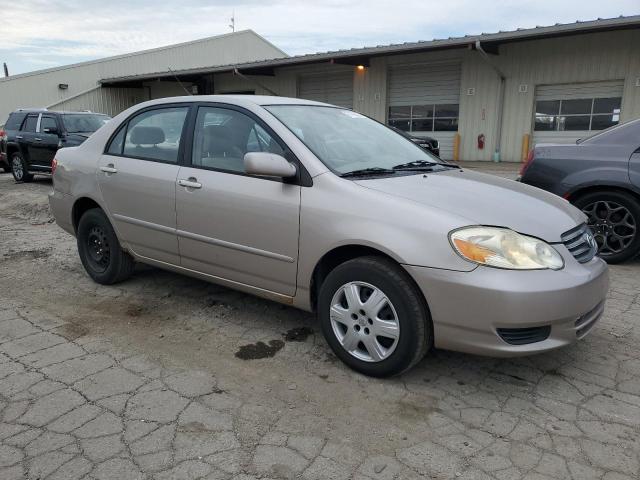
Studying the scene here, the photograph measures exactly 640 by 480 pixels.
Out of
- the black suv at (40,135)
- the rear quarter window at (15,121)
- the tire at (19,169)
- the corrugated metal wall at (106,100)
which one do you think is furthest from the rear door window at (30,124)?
the corrugated metal wall at (106,100)

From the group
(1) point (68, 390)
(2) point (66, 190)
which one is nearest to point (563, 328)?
(1) point (68, 390)

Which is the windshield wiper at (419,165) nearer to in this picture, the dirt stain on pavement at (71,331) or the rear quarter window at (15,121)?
the dirt stain on pavement at (71,331)

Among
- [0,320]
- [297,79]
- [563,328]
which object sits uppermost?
[297,79]

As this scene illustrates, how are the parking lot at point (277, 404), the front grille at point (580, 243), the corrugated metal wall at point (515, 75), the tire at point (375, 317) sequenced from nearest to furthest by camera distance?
the parking lot at point (277, 404) < the tire at point (375, 317) < the front grille at point (580, 243) < the corrugated metal wall at point (515, 75)

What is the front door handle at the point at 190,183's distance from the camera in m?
3.70

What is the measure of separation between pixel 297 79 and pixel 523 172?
56.1 feet

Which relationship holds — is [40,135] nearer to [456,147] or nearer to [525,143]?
[456,147]

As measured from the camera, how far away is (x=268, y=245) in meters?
3.36

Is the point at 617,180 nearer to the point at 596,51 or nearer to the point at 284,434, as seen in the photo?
the point at 284,434

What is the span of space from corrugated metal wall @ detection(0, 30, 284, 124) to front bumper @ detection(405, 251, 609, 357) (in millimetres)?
26873

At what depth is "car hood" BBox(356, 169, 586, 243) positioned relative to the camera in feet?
9.30

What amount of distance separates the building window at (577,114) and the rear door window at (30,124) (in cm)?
1392

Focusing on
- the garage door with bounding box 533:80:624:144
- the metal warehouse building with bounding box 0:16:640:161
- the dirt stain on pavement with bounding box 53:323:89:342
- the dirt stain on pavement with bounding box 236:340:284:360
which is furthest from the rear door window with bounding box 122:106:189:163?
the garage door with bounding box 533:80:624:144

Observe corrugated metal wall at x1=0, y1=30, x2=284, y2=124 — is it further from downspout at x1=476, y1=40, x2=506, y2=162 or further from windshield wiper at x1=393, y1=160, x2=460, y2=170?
windshield wiper at x1=393, y1=160, x2=460, y2=170
